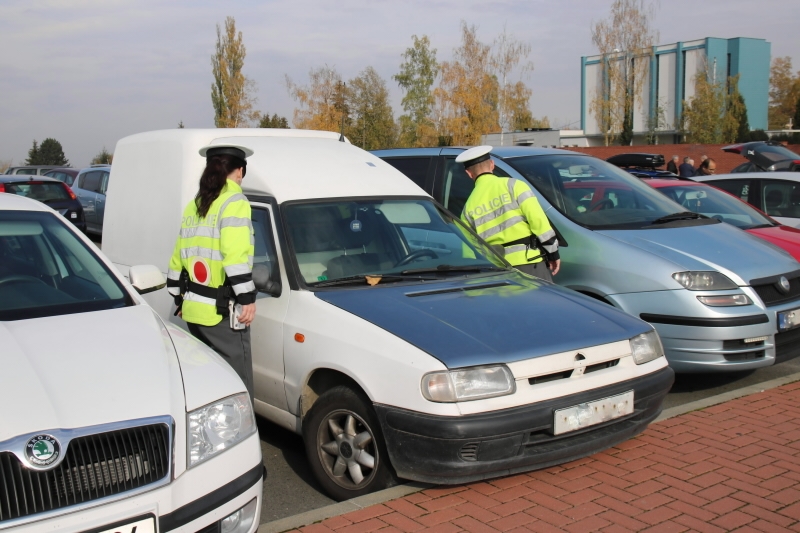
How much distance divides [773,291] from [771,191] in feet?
14.1

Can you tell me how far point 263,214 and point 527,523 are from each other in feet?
8.35

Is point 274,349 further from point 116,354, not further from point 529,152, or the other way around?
point 529,152

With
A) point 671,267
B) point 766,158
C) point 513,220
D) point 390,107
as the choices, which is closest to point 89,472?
point 513,220

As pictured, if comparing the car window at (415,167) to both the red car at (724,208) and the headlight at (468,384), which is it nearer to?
the red car at (724,208)

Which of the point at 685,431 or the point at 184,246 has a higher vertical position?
the point at 184,246

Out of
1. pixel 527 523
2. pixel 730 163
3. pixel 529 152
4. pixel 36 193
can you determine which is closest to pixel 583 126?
pixel 730 163

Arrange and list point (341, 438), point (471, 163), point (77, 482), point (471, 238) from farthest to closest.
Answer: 1. point (471, 163)
2. point (471, 238)
3. point (341, 438)
4. point (77, 482)

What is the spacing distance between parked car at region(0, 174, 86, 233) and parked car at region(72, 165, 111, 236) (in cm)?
119

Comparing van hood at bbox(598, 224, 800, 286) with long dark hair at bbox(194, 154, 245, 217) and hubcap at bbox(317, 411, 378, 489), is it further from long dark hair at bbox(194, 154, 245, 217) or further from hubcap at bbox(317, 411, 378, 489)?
long dark hair at bbox(194, 154, 245, 217)

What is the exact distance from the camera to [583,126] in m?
69.5

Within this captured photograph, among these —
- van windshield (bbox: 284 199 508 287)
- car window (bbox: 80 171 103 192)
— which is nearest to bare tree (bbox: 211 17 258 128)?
car window (bbox: 80 171 103 192)

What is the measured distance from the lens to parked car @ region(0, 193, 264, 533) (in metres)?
2.81

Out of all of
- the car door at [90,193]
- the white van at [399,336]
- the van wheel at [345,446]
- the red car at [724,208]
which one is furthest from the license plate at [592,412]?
the car door at [90,193]

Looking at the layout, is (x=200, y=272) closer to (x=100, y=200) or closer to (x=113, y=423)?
(x=113, y=423)
